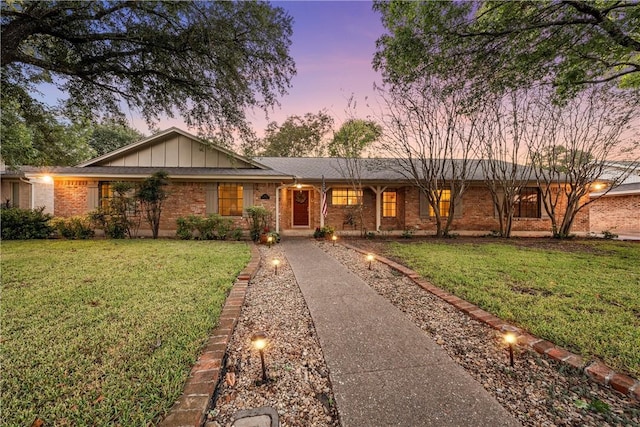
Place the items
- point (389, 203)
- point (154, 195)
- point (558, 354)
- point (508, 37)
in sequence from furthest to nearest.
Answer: point (389, 203)
point (154, 195)
point (508, 37)
point (558, 354)

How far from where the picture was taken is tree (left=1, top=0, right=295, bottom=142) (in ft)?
15.1

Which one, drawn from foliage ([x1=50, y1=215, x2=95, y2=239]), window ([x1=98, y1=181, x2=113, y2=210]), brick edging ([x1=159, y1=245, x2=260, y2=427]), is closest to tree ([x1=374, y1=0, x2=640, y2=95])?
brick edging ([x1=159, y1=245, x2=260, y2=427])

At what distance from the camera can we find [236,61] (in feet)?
18.4

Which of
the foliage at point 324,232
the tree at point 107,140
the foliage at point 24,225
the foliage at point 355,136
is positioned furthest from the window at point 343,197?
the tree at point 107,140

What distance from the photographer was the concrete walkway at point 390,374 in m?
1.63

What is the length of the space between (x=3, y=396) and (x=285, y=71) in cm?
656

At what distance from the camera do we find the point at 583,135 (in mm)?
9734

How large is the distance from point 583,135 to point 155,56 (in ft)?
47.2

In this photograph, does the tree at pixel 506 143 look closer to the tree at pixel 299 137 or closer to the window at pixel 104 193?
the window at pixel 104 193

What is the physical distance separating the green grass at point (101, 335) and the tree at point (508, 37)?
5.52 m

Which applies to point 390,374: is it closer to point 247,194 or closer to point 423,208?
point 247,194

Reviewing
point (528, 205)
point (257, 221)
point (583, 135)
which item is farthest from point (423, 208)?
point (257, 221)

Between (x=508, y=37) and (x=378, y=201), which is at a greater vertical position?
(x=508, y=37)

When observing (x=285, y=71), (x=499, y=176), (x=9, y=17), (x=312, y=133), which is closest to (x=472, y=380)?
(x=285, y=71)
